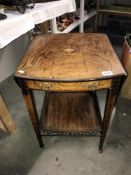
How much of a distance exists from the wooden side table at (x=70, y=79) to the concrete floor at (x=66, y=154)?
0.08m

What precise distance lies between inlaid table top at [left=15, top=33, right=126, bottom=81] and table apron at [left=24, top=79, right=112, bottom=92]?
0.08 feet

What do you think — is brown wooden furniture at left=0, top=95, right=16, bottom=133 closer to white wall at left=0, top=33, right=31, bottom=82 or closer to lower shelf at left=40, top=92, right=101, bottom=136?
lower shelf at left=40, top=92, right=101, bottom=136

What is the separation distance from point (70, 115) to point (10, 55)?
96 cm

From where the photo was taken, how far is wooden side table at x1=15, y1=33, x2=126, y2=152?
0.66 metres

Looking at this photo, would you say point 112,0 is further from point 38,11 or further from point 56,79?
point 56,79

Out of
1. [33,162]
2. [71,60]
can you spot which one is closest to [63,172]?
[33,162]

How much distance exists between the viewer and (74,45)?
2.91 ft

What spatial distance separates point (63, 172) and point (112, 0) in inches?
86.0

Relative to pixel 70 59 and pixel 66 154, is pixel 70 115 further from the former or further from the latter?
pixel 70 59

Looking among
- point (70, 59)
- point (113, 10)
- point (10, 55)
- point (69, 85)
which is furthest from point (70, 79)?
point (113, 10)

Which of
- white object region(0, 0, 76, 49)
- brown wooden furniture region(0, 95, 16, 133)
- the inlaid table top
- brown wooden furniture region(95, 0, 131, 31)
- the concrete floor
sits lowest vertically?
the concrete floor

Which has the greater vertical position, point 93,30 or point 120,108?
point 93,30

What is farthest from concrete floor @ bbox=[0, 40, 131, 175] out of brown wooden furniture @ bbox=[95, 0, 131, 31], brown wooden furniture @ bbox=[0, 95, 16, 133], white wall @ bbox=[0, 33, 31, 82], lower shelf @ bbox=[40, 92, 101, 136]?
brown wooden furniture @ bbox=[95, 0, 131, 31]

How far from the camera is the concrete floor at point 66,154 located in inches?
36.8
